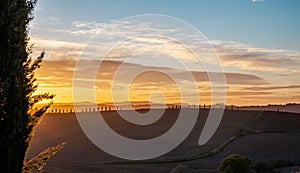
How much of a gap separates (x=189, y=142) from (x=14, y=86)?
174 feet

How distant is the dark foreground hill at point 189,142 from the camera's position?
1686 inches

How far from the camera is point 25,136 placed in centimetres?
1290

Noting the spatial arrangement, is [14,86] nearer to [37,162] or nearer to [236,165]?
[37,162]

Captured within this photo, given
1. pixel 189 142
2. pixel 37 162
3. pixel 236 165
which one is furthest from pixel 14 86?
pixel 189 142

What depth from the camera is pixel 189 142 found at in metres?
63.8

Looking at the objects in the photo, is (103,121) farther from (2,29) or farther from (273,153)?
(2,29)

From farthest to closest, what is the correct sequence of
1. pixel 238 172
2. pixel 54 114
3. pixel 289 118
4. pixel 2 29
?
pixel 54 114 < pixel 289 118 < pixel 238 172 < pixel 2 29

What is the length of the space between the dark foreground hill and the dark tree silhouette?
884 inches

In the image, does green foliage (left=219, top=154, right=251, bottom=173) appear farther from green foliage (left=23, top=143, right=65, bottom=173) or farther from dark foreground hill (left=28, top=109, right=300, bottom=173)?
green foliage (left=23, top=143, right=65, bottom=173)

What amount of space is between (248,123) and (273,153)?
23823 millimetres

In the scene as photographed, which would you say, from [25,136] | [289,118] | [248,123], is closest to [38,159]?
[25,136]

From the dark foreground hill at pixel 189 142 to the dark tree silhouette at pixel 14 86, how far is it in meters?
22.4

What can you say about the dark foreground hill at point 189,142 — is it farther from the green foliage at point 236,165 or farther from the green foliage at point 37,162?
the green foliage at point 37,162

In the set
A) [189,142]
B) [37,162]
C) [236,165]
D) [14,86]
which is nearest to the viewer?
[14,86]
